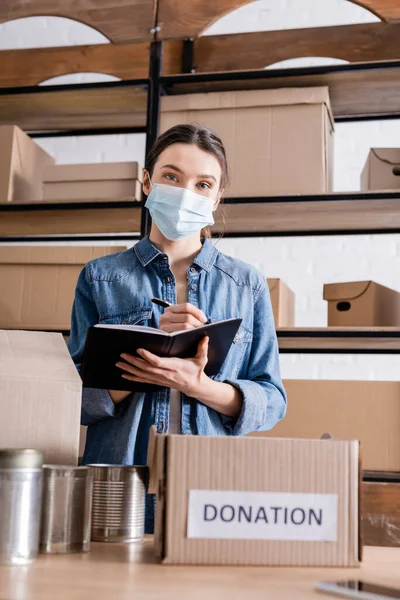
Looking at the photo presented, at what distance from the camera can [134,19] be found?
2.39 metres

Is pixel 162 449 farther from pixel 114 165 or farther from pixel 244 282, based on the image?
pixel 114 165

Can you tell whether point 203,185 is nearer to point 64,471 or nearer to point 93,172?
point 64,471

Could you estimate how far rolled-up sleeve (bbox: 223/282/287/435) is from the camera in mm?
1284

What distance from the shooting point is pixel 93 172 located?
2445mm

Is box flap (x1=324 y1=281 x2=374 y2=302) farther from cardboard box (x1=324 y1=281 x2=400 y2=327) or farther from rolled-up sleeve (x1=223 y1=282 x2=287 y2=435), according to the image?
rolled-up sleeve (x1=223 y1=282 x2=287 y2=435)

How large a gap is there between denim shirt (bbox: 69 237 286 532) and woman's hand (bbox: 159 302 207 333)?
15cm

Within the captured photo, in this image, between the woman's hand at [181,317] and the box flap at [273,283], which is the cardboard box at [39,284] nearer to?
the box flap at [273,283]

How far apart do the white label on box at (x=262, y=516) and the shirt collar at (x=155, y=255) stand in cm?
81

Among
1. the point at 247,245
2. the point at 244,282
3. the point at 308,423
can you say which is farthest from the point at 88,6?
the point at 308,423

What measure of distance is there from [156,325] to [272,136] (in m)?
1.06

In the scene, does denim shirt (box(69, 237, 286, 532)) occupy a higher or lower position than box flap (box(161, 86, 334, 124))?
lower

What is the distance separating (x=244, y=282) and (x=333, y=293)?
0.78 metres

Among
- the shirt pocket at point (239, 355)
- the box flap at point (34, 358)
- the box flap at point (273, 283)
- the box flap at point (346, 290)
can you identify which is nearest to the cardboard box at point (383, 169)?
the box flap at point (346, 290)

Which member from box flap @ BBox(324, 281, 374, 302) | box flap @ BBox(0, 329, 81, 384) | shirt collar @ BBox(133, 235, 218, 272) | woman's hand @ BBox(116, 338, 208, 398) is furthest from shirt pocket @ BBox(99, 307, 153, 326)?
box flap @ BBox(324, 281, 374, 302)
